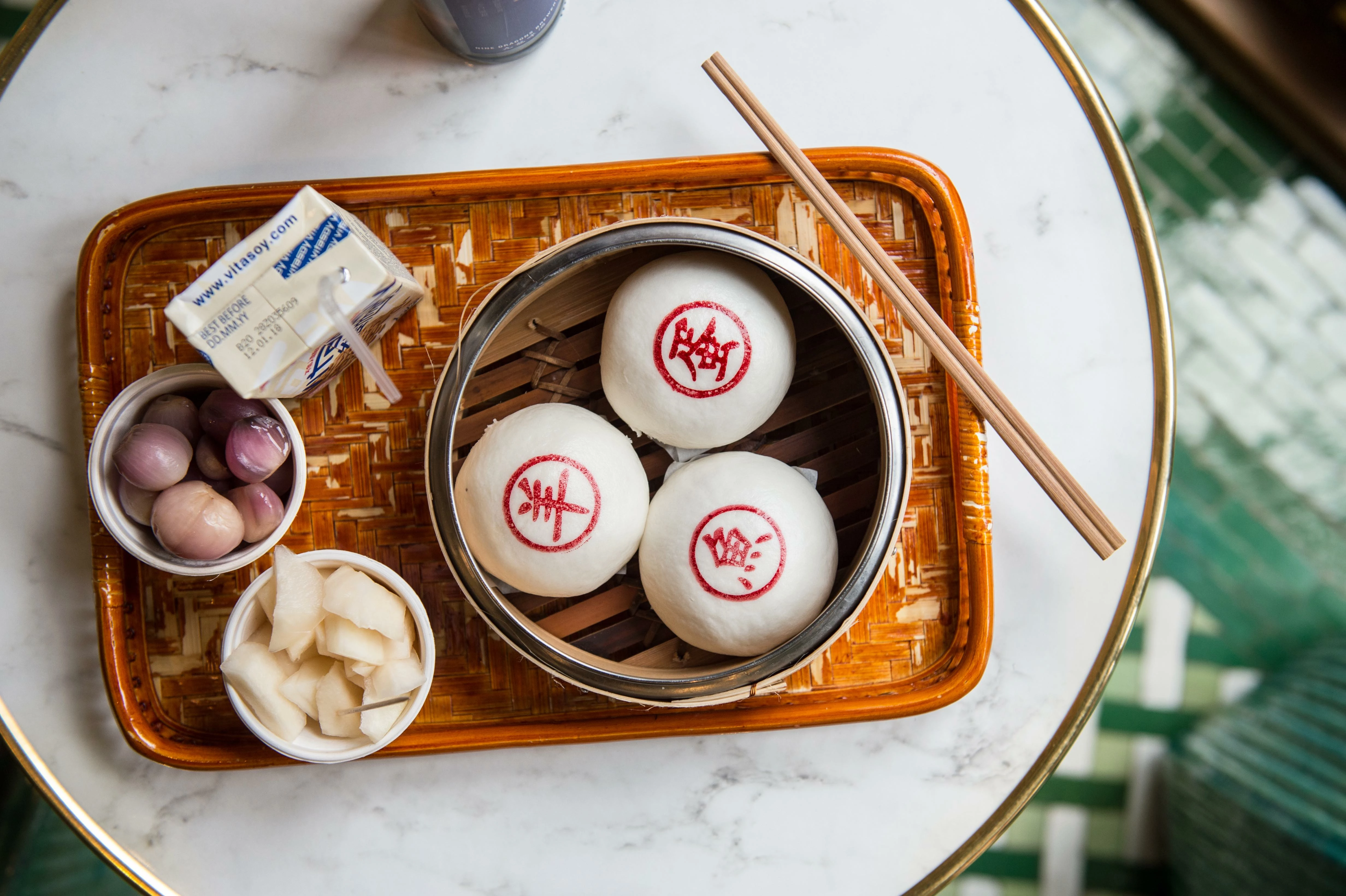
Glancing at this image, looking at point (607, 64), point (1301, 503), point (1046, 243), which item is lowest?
point (1301, 503)

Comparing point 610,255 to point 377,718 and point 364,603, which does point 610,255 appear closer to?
point 364,603

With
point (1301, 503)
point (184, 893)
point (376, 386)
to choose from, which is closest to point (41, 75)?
point (376, 386)

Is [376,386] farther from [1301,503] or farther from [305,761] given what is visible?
[1301,503]

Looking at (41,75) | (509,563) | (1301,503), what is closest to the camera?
(509,563)

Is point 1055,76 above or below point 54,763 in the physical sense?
below

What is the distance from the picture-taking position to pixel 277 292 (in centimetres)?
86

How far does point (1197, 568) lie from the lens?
187 cm

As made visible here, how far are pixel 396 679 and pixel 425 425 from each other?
0.33 meters

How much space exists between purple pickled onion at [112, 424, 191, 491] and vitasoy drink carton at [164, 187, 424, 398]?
15 cm

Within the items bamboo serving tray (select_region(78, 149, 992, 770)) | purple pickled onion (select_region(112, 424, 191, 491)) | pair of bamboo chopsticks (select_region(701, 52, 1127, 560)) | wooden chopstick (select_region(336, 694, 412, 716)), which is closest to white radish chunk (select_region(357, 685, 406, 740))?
wooden chopstick (select_region(336, 694, 412, 716))

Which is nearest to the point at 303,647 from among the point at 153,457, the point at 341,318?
the point at 153,457

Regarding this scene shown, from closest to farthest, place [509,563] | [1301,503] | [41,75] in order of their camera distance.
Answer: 1. [509,563]
2. [41,75]
3. [1301,503]

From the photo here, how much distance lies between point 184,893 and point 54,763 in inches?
9.6

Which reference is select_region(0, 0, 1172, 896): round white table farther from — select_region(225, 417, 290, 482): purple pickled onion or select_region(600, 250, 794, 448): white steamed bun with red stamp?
select_region(225, 417, 290, 482): purple pickled onion
